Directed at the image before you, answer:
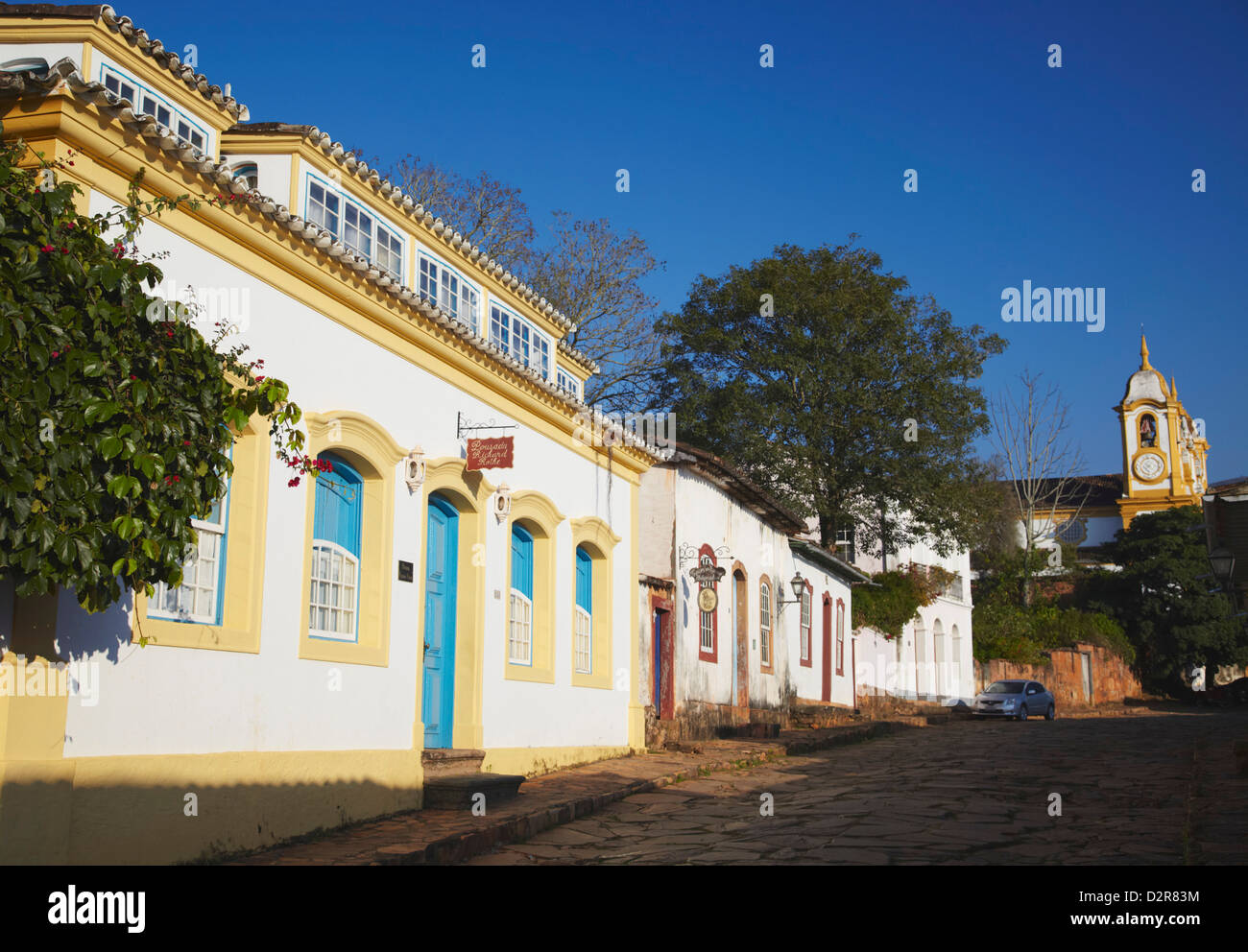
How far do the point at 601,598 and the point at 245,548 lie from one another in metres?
7.38

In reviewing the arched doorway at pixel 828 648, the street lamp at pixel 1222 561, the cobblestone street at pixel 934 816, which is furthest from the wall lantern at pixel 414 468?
the arched doorway at pixel 828 648

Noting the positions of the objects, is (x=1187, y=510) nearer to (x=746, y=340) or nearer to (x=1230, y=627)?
(x=1230, y=627)

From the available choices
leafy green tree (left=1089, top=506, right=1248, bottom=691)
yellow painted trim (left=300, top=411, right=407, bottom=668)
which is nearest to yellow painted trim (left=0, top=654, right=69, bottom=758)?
yellow painted trim (left=300, top=411, right=407, bottom=668)

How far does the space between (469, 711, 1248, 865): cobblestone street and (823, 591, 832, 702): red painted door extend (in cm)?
1133

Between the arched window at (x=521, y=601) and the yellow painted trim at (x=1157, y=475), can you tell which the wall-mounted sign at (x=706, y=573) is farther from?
the yellow painted trim at (x=1157, y=475)

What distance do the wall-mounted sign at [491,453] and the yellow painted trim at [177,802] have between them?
3.09 m

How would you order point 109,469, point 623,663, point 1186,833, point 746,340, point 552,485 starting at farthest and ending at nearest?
point 746,340
point 623,663
point 552,485
point 1186,833
point 109,469

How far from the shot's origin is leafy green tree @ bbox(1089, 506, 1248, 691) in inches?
1746

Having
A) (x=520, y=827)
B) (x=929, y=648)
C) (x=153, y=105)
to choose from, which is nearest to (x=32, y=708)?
(x=520, y=827)

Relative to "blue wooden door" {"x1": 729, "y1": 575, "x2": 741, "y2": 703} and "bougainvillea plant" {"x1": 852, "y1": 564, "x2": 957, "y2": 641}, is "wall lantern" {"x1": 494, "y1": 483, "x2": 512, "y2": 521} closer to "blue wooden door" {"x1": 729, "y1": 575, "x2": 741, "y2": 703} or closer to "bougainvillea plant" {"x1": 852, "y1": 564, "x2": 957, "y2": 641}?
"blue wooden door" {"x1": 729, "y1": 575, "x2": 741, "y2": 703}

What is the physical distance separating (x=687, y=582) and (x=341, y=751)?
10184mm

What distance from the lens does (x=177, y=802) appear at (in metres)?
7.37

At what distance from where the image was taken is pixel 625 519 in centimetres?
1608
